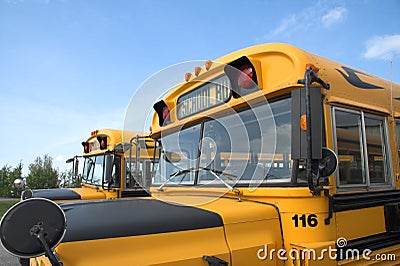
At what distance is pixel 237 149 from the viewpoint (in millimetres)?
2727

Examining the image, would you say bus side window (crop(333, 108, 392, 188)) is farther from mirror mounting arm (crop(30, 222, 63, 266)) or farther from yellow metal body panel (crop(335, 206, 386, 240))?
mirror mounting arm (crop(30, 222, 63, 266))

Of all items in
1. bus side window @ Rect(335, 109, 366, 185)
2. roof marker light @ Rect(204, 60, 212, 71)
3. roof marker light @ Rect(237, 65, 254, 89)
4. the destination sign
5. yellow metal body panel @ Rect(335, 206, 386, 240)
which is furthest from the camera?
roof marker light @ Rect(204, 60, 212, 71)

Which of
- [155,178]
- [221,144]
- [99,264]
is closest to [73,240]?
[99,264]

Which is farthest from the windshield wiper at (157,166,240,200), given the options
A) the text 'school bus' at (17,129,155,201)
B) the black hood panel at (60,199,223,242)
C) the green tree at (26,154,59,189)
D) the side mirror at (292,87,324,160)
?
the green tree at (26,154,59,189)

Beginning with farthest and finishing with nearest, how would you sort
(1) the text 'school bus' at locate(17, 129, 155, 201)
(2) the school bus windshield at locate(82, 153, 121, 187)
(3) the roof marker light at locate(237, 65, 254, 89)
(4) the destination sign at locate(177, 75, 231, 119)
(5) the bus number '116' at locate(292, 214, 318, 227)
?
(2) the school bus windshield at locate(82, 153, 121, 187), (1) the text 'school bus' at locate(17, 129, 155, 201), (4) the destination sign at locate(177, 75, 231, 119), (3) the roof marker light at locate(237, 65, 254, 89), (5) the bus number '116' at locate(292, 214, 318, 227)

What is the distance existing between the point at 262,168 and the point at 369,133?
0.95 m

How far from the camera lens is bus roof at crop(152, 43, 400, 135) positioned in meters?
2.29

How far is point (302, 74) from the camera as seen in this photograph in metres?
2.21

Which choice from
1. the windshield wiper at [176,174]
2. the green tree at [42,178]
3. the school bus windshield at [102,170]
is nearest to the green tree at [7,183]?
the green tree at [42,178]

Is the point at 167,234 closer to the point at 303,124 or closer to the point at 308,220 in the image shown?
the point at 308,220

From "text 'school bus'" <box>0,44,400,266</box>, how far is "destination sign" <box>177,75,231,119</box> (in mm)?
13

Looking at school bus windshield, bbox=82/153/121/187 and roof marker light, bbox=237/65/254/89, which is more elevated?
roof marker light, bbox=237/65/254/89

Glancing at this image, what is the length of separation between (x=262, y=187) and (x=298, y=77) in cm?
80

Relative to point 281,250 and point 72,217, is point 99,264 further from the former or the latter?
point 281,250
